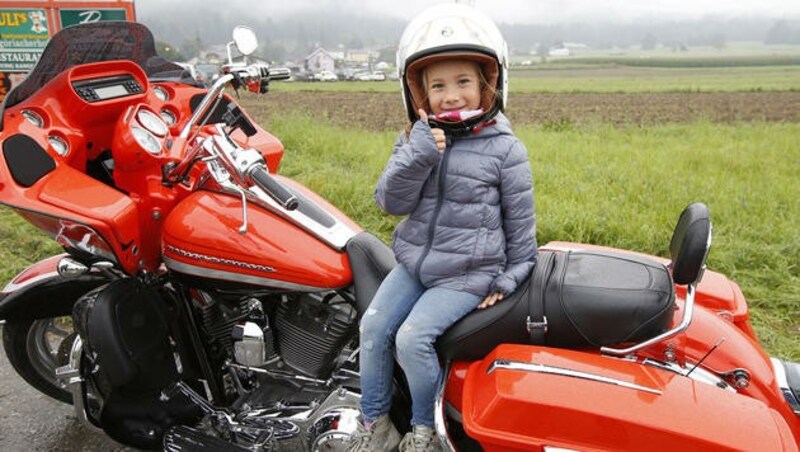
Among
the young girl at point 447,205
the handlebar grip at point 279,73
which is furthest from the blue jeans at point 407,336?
the handlebar grip at point 279,73

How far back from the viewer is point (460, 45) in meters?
1.98

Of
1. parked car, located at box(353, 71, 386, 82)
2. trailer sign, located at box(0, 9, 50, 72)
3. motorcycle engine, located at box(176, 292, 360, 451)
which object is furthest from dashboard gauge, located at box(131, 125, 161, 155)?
parked car, located at box(353, 71, 386, 82)

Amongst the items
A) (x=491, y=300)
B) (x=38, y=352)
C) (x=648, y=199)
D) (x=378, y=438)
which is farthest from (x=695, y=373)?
(x=648, y=199)

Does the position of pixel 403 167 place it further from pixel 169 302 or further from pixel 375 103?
pixel 375 103

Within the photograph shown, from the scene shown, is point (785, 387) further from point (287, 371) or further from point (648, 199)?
point (648, 199)

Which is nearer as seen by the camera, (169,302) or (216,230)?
(216,230)

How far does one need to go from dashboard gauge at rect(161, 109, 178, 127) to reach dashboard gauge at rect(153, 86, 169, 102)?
0.05 meters

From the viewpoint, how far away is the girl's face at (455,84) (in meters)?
2.07

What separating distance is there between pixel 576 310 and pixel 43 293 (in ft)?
7.30

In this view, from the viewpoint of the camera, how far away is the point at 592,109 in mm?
23656

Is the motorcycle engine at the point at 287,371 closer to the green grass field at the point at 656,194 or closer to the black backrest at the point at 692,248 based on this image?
the black backrest at the point at 692,248

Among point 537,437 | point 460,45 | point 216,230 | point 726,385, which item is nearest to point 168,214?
point 216,230

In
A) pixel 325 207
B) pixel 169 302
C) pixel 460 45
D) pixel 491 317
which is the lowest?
pixel 169 302

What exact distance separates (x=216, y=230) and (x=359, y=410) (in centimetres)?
85
